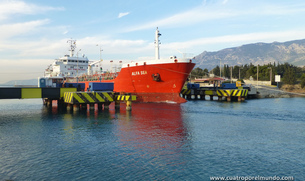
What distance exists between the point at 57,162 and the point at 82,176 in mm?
2723

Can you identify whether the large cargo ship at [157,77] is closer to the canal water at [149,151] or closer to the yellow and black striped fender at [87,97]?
the yellow and black striped fender at [87,97]

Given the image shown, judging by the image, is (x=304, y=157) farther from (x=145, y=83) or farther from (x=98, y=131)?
(x=145, y=83)

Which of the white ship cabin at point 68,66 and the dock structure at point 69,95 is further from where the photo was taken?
the white ship cabin at point 68,66

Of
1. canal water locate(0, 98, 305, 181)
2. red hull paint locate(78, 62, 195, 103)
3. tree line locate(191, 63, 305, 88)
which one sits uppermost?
tree line locate(191, 63, 305, 88)

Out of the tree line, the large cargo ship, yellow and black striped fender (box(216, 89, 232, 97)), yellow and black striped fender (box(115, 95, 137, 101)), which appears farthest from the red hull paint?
the tree line

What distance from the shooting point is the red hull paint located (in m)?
42.2

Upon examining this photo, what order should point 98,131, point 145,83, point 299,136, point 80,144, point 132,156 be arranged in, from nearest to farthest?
point 132,156, point 80,144, point 299,136, point 98,131, point 145,83

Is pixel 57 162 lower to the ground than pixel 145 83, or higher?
lower

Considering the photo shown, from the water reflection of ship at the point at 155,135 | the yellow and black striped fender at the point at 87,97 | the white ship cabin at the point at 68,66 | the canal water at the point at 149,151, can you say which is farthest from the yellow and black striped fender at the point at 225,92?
the white ship cabin at the point at 68,66

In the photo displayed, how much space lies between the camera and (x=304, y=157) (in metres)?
14.6

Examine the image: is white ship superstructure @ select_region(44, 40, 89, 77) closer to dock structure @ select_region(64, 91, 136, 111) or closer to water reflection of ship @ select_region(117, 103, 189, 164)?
dock structure @ select_region(64, 91, 136, 111)

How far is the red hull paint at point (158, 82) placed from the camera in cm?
4225

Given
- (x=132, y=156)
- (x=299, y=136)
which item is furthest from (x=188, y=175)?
(x=299, y=136)

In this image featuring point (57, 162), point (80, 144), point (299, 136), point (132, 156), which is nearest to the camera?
point (57, 162)
